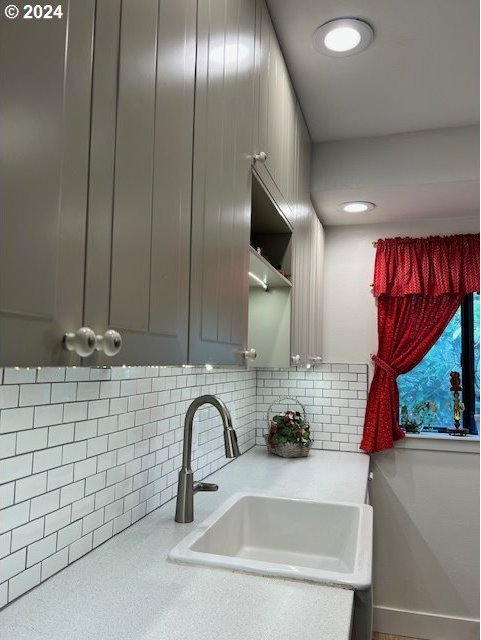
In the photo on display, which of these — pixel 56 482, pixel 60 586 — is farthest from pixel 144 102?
pixel 60 586

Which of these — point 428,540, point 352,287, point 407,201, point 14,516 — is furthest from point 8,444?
point 428,540

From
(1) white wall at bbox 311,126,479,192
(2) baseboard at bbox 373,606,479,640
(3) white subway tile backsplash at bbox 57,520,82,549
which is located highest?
(1) white wall at bbox 311,126,479,192

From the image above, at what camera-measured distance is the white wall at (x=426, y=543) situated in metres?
2.68

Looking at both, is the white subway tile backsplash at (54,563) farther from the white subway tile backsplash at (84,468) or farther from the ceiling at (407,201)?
the ceiling at (407,201)

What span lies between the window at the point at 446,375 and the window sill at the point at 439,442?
3.9 inches

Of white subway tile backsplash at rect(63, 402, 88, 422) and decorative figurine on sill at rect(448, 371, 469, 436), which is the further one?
decorative figurine on sill at rect(448, 371, 469, 436)

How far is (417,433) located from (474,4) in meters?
2.16

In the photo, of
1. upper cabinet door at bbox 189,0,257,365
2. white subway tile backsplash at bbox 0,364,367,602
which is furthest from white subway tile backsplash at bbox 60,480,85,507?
upper cabinet door at bbox 189,0,257,365

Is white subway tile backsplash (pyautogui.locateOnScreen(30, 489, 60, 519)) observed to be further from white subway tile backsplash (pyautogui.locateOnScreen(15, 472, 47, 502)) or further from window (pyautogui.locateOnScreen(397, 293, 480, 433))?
window (pyautogui.locateOnScreen(397, 293, 480, 433))

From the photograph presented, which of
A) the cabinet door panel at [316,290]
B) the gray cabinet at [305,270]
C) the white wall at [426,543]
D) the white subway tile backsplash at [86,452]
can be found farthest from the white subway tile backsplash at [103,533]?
the white wall at [426,543]

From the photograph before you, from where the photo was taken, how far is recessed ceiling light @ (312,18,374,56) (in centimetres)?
173

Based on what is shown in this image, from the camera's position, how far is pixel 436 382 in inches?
117

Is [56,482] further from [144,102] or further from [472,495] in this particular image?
[472,495]

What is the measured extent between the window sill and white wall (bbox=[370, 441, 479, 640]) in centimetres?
3
